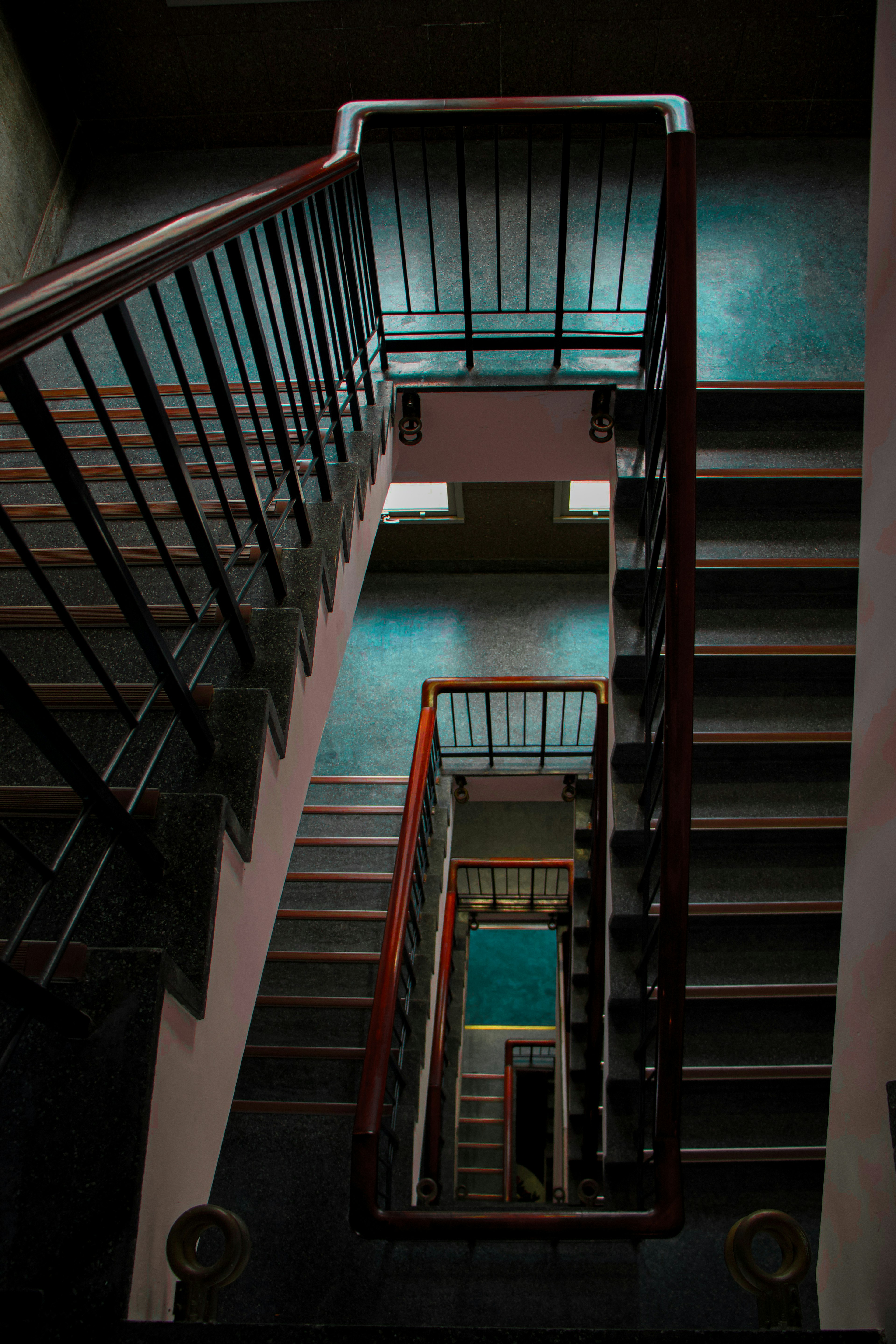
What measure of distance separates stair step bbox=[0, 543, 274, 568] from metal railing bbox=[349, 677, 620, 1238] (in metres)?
1.35

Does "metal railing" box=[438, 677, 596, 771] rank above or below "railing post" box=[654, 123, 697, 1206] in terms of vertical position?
above

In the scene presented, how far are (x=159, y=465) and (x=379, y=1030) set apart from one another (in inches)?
79.5

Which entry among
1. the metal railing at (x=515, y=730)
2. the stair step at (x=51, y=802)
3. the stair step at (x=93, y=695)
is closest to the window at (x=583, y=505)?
the metal railing at (x=515, y=730)

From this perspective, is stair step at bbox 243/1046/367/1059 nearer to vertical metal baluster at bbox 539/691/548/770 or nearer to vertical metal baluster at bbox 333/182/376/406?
vertical metal baluster at bbox 539/691/548/770

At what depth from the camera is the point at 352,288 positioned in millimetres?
2727

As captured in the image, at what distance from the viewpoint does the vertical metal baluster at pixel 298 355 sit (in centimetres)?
175

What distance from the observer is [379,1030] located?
7.39 feet

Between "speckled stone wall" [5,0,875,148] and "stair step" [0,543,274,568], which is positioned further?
"speckled stone wall" [5,0,875,148]

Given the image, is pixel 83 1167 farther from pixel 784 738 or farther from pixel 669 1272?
pixel 784 738

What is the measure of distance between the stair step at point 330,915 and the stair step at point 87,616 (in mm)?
2370

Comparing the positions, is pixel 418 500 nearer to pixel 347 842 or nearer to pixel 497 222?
pixel 347 842

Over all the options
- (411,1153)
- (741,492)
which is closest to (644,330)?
(741,492)

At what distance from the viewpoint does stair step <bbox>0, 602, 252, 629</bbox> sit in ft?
5.93

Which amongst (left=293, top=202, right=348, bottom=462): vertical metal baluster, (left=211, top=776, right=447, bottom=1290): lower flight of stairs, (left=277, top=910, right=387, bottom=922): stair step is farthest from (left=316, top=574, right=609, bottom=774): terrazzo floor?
(left=293, top=202, right=348, bottom=462): vertical metal baluster
